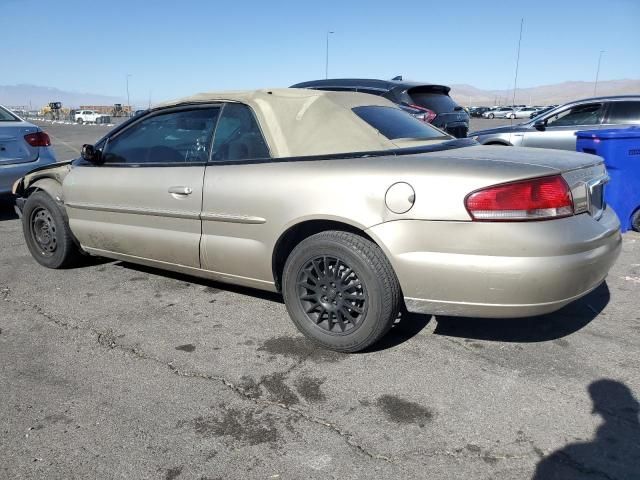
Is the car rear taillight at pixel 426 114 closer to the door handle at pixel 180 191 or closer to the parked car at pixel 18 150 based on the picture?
the door handle at pixel 180 191

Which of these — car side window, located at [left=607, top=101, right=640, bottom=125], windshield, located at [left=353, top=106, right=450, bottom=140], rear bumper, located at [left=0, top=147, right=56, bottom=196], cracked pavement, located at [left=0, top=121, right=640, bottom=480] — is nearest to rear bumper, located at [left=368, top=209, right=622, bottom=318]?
cracked pavement, located at [left=0, top=121, right=640, bottom=480]

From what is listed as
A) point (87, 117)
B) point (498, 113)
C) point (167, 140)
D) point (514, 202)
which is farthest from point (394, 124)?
point (498, 113)

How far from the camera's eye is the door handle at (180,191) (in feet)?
12.1

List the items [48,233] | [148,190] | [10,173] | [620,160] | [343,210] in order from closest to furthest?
[343,210] → [148,190] → [48,233] → [620,160] → [10,173]

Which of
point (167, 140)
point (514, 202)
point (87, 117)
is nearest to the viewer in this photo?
point (514, 202)

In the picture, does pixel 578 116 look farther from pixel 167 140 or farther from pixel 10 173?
pixel 10 173

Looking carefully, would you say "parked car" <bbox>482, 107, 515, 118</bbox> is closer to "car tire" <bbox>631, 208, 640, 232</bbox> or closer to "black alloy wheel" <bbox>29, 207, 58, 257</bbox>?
"car tire" <bbox>631, 208, 640, 232</bbox>

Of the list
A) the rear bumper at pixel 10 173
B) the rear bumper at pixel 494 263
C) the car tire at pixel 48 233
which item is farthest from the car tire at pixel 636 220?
the rear bumper at pixel 10 173

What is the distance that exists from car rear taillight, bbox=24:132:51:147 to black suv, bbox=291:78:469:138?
13.6 feet

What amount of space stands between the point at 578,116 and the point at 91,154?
22.8ft

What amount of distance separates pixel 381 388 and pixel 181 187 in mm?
1944

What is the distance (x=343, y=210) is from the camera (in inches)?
118

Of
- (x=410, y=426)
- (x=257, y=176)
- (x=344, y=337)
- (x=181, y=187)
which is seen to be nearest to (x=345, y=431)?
(x=410, y=426)

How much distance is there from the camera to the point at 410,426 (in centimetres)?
247
